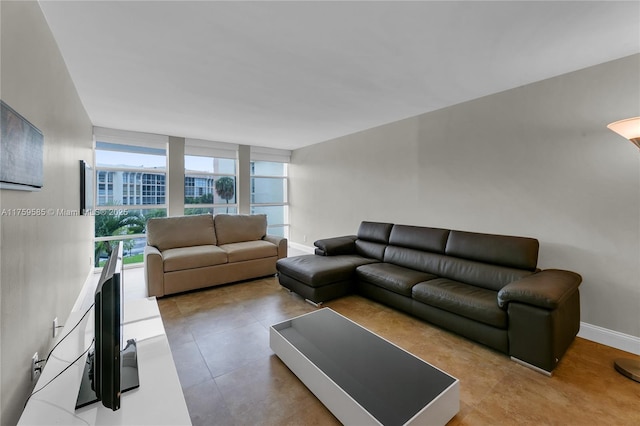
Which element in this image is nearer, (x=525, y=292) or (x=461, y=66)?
(x=525, y=292)

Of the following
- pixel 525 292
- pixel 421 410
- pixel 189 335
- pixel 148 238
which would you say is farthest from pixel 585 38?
pixel 148 238

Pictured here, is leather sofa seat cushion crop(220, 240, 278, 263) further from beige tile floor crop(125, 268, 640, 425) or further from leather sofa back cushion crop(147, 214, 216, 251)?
beige tile floor crop(125, 268, 640, 425)

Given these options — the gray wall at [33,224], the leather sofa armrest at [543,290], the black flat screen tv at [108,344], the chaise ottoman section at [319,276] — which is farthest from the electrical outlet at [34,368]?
the leather sofa armrest at [543,290]

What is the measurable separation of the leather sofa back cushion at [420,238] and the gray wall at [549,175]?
27cm

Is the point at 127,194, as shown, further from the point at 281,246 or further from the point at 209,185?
the point at 281,246

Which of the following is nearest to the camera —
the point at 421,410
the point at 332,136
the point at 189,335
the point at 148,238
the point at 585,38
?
the point at 421,410

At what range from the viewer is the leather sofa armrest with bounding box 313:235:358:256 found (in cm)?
396

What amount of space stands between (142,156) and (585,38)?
236 inches

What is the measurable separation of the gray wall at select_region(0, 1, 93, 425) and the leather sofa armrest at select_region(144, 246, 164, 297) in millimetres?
763

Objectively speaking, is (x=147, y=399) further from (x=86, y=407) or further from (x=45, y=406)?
(x=45, y=406)

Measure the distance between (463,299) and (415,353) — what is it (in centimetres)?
66

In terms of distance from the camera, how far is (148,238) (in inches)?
157

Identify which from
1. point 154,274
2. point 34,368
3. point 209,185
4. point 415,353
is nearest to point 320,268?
point 415,353

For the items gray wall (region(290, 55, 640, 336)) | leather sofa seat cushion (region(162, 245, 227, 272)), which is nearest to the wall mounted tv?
leather sofa seat cushion (region(162, 245, 227, 272))
